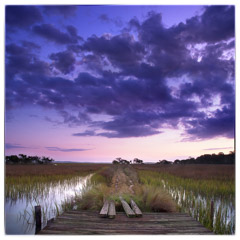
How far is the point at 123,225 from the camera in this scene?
401cm

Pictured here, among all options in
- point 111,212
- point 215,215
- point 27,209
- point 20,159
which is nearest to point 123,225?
point 111,212

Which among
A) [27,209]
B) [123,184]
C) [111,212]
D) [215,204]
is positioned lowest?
[123,184]

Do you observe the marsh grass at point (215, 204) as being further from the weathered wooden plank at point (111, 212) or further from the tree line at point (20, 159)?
the tree line at point (20, 159)

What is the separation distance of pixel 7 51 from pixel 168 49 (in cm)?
437

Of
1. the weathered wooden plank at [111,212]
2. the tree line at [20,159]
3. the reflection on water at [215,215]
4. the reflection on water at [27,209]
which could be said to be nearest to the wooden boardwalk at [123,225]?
the weathered wooden plank at [111,212]

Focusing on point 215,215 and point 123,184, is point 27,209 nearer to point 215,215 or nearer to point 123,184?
point 215,215

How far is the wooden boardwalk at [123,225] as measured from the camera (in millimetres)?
3735

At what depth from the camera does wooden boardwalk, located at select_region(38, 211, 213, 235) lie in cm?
373

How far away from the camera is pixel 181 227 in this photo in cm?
397

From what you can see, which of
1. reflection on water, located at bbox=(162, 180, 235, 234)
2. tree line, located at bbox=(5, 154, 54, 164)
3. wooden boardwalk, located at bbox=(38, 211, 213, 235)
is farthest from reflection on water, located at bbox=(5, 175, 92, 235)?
reflection on water, located at bbox=(162, 180, 235, 234)

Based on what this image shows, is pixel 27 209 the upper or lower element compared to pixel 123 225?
lower
